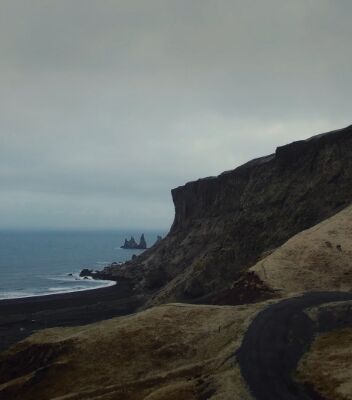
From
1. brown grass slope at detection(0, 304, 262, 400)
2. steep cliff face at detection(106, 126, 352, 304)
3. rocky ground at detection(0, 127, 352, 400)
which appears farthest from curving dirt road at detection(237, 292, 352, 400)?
steep cliff face at detection(106, 126, 352, 304)

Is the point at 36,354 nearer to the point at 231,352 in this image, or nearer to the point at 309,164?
the point at 231,352

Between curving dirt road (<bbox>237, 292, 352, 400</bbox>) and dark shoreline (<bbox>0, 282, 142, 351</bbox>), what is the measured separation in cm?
4023

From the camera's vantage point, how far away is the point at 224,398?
2900 centimetres

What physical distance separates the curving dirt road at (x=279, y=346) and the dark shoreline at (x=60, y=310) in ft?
132

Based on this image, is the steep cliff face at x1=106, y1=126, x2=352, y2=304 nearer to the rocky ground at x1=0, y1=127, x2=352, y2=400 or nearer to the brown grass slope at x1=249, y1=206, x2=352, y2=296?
the rocky ground at x1=0, y1=127, x2=352, y2=400

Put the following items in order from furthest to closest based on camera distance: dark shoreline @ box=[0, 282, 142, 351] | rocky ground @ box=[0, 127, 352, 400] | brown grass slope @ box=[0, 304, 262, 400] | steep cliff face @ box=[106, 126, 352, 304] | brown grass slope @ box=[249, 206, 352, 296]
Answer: steep cliff face @ box=[106, 126, 352, 304], dark shoreline @ box=[0, 282, 142, 351], brown grass slope @ box=[249, 206, 352, 296], rocky ground @ box=[0, 127, 352, 400], brown grass slope @ box=[0, 304, 262, 400]

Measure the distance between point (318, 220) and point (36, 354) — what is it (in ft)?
183

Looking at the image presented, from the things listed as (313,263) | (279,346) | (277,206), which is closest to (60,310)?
(277,206)

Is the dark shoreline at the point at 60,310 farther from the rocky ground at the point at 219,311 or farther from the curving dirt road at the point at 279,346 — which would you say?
the curving dirt road at the point at 279,346

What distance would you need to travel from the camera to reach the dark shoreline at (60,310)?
81681 mm

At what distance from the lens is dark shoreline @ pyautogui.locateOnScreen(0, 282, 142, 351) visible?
81.7 metres

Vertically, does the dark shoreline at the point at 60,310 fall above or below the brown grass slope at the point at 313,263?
below

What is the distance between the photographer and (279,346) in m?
35.6

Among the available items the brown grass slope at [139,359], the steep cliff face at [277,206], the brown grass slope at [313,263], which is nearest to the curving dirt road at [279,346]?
the brown grass slope at [139,359]
